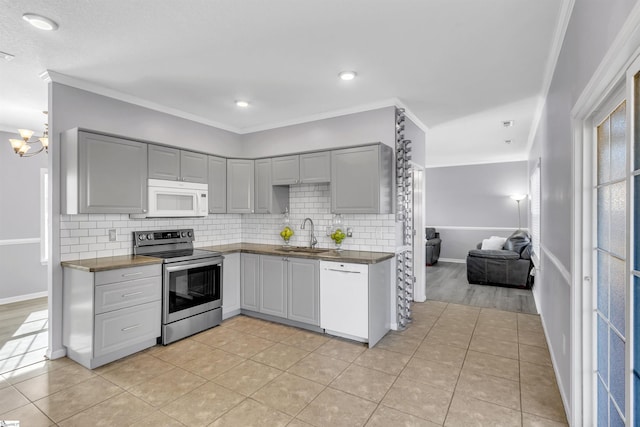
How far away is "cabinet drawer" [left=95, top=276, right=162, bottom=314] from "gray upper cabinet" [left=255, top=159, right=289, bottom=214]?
1636 millimetres

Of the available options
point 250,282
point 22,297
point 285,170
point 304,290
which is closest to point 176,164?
point 285,170

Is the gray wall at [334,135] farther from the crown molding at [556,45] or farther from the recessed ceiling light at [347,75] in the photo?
the crown molding at [556,45]

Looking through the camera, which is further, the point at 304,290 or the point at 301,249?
the point at 301,249

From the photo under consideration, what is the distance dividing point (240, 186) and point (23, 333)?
293cm

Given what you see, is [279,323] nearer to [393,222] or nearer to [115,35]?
[393,222]

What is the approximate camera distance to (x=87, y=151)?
3111 mm

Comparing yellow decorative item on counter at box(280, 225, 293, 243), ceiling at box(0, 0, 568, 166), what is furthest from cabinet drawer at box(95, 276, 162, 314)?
ceiling at box(0, 0, 568, 166)

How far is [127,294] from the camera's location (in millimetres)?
3143

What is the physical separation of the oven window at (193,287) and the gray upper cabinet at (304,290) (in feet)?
2.93

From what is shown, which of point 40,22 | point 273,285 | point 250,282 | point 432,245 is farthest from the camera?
point 432,245

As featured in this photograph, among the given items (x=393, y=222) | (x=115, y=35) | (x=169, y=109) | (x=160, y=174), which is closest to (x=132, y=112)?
(x=169, y=109)

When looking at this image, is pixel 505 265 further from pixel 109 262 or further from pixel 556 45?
pixel 109 262

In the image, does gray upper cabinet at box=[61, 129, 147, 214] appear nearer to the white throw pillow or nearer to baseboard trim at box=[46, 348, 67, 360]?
baseboard trim at box=[46, 348, 67, 360]

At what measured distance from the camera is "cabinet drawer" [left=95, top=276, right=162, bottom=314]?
9.71 feet
